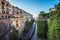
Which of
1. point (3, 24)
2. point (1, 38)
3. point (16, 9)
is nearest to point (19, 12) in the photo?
point (16, 9)

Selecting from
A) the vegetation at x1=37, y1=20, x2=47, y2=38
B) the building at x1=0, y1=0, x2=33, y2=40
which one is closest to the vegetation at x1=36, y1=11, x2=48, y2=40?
the vegetation at x1=37, y1=20, x2=47, y2=38

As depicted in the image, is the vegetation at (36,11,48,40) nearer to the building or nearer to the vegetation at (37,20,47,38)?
the vegetation at (37,20,47,38)

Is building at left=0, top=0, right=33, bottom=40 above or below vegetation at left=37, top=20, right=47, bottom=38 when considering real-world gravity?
above

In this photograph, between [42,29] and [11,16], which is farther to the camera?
[11,16]

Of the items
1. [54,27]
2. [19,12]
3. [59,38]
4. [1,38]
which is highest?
[19,12]

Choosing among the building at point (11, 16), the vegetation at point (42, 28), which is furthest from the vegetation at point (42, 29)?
the building at point (11, 16)

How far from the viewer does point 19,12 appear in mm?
8562

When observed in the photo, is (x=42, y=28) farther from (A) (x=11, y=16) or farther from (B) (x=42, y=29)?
(A) (x=11, y=16)

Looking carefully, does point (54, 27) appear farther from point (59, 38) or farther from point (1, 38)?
point (1, 38)

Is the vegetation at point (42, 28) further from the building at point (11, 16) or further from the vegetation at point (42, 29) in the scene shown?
the building at point (11, 16)

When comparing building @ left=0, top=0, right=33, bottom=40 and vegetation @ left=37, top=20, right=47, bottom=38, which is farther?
building @ left=0, top=0, right=33, bottom=40

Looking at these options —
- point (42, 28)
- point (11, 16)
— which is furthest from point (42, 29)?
point (11, 16)

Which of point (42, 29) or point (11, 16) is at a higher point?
point (11, 16)

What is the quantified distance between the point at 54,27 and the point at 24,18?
4.99m
